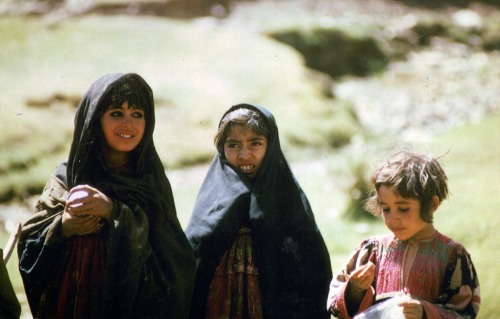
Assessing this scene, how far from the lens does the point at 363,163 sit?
690 cm

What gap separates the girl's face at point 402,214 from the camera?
281 cm

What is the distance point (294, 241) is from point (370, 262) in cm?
49

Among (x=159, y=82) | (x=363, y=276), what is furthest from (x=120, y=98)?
(x=159, y=82)

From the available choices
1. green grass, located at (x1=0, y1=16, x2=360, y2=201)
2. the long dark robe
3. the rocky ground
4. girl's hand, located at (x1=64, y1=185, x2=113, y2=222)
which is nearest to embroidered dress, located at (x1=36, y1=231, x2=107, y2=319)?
girl's hand, located at (x1=64, y1=185, x2=113, y2=222)

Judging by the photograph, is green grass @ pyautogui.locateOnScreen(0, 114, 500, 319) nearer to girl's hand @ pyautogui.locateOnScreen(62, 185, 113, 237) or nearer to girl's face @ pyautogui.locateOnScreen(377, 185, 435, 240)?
girl's face @ pyautogui.locateOnScreen(377, 185, 435, 240)

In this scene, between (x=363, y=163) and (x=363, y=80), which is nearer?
(x=363, y=163)

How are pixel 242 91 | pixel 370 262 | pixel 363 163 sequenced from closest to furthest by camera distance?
pixel 370 262, pixel 363 163, pixel 242 91

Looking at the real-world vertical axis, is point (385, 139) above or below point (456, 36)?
below

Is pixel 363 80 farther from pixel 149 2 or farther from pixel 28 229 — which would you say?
pixel 28 229

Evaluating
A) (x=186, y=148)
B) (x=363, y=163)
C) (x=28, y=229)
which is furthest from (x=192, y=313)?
(x=186, y=148)

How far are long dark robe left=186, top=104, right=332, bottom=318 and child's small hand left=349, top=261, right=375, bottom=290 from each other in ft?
1.48

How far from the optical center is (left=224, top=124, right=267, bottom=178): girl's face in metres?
3.31

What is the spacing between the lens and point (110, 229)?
287cm

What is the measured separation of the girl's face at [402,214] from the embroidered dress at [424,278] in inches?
2.9
